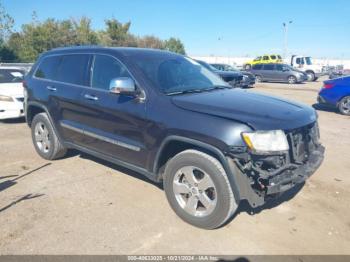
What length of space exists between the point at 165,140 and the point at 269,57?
115 feet

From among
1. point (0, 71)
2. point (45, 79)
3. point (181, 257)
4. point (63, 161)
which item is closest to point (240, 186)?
point (181, 257)

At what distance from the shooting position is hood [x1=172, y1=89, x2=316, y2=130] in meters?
3.33

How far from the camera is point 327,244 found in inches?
134

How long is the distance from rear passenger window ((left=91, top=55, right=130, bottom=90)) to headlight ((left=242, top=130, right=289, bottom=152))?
6.12ft

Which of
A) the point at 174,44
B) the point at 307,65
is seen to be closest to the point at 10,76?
the point at 307,65

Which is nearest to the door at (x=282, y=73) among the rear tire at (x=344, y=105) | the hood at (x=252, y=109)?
the rear tire at (x=344, y=105)

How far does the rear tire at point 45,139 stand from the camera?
5559mm

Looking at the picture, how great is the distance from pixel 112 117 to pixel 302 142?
2.30 m

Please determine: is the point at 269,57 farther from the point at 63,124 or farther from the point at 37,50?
the point at 63,124

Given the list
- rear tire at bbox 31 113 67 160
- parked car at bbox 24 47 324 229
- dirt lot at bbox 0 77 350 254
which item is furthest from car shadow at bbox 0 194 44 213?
rear tire at bbox 31 113 67 160

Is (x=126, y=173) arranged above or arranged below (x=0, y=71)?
below

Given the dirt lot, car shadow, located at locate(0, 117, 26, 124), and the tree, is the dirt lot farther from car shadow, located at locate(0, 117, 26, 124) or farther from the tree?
the tree

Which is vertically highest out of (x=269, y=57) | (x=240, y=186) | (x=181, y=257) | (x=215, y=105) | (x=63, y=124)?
(x=269, y=57)

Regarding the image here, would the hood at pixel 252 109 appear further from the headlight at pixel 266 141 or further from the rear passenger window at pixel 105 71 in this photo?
the rear passenger window at pixel 105 71
